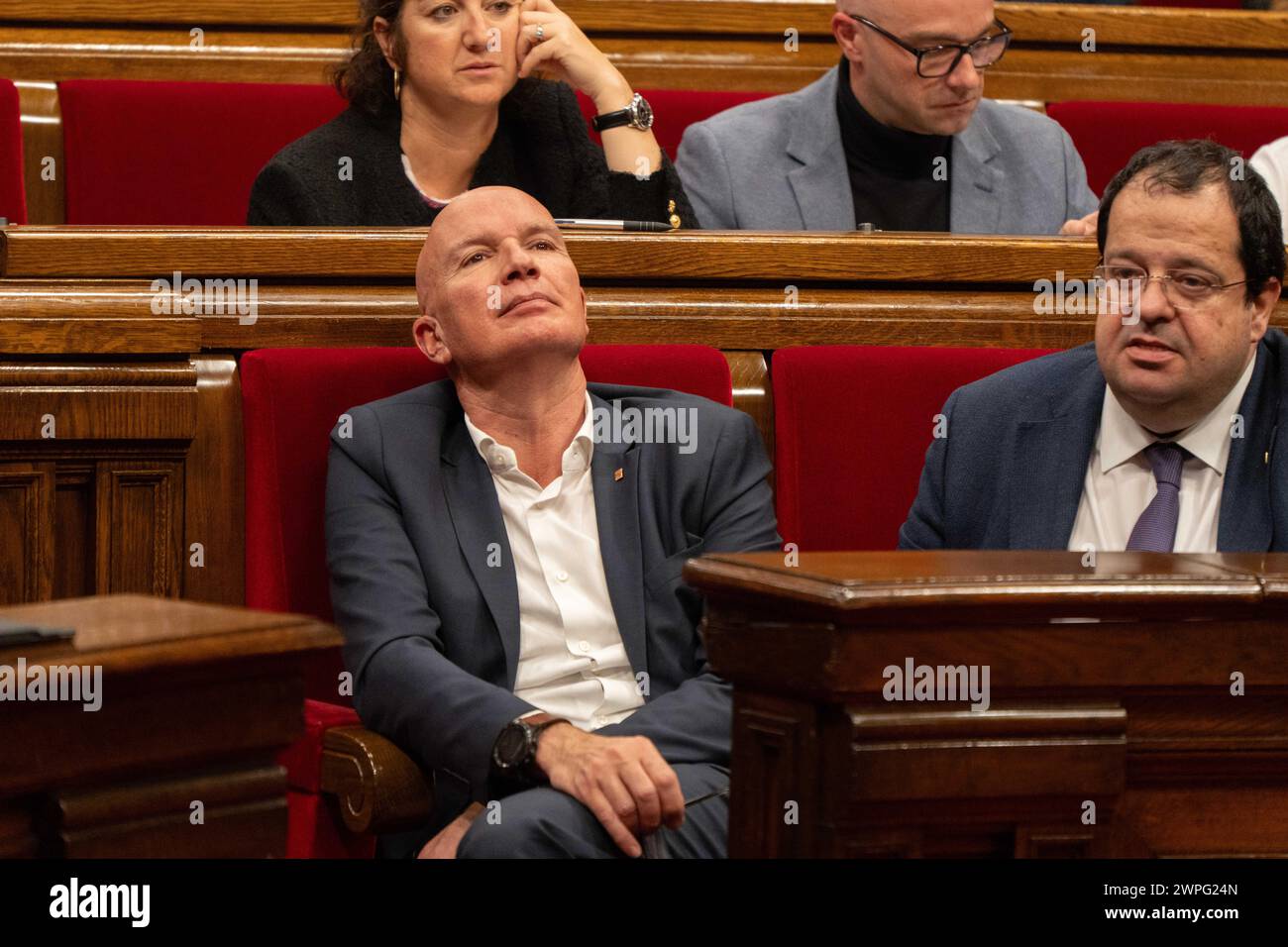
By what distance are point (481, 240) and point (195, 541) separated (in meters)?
0.30

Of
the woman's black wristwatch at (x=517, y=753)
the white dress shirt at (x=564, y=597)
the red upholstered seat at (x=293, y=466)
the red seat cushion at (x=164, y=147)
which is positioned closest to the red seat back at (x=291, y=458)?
the red upholstered seat at (x=293, y=466)

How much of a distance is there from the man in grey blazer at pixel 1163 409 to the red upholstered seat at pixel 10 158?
103 cm

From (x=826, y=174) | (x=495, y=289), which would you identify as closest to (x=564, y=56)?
(x=826, y=174)

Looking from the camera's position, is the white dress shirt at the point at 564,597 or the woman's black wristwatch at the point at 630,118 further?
the woman's black wristwatch at the point at 630,118

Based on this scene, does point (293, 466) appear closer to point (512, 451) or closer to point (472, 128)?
point (512, 451)

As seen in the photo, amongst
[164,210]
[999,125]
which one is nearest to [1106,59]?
[999,125]

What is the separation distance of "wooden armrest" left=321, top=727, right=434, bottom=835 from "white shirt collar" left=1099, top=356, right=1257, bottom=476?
1.72 feet

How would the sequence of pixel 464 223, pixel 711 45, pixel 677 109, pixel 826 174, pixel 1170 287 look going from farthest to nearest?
1. pixel 711 45
2. pixel 677 109
3. pixel 826 174
4. pixel 464 223
5. pixel 1170 287

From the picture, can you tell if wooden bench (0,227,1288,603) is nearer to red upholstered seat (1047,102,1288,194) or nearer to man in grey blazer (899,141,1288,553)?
man in grey blazer (899,141,1288,553)

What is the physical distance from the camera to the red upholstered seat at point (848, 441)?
1384 mm

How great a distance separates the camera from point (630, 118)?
173 cm

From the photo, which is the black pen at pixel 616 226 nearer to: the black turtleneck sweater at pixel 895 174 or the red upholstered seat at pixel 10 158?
the black turtleneck sweater at pixel 895 174

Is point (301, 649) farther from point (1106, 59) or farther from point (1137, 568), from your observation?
point (1106, 59)

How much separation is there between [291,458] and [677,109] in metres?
0.94
